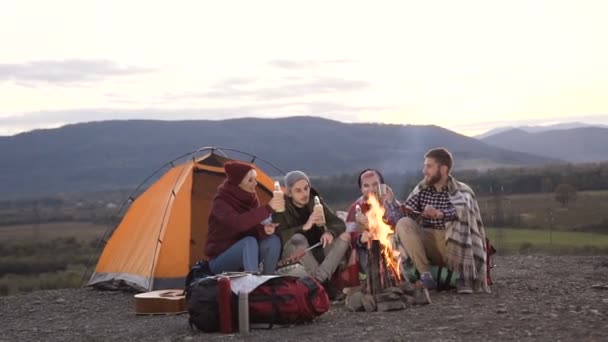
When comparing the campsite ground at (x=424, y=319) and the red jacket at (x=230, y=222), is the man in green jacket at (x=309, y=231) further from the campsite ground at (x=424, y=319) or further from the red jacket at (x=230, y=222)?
the campsite ground at (x=424, y=319)

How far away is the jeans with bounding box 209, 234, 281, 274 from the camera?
8625mm

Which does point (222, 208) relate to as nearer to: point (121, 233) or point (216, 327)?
point (216, 327)

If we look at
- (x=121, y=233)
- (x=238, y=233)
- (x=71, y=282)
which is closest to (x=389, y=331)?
(x=238, y=233)

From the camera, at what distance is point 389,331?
7.25 metres

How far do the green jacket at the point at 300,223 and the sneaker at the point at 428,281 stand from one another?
102 centimetres

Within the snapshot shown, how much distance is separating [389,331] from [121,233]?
19.6 feet

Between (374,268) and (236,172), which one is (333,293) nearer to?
(374,268)

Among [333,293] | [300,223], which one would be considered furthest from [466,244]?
[300,223]

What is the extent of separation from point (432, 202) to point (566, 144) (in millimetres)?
158460

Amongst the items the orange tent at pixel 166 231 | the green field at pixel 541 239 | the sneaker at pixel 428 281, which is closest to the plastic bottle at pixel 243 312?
the sneaker at pixel 428 281

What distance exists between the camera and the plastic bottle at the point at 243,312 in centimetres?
755

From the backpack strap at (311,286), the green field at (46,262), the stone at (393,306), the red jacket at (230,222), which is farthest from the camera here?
the green field at (46,262)

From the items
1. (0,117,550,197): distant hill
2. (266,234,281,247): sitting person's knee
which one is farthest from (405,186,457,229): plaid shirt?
(0,117,550,197): distant hill

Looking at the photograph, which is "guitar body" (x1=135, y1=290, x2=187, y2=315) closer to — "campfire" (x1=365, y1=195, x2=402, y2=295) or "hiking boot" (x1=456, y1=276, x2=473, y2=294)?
"campfire" (x1=365, y1=195, x2=402, y2=295)
